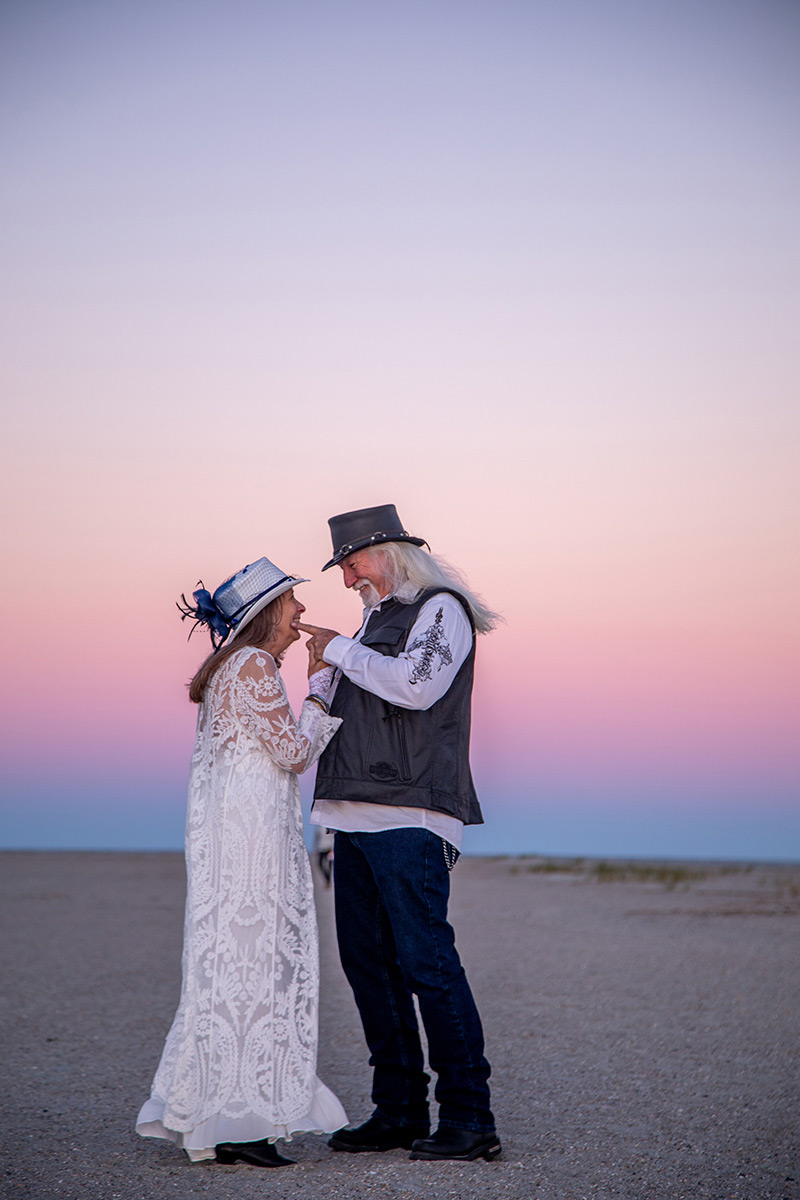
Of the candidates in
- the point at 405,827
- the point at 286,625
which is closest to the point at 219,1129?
the point at 405,827

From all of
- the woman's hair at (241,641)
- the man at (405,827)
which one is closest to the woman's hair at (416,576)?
the man at (405,827)

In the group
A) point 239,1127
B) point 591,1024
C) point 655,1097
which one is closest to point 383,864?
point 239,1127

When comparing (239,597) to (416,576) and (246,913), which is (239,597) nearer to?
(416,576)

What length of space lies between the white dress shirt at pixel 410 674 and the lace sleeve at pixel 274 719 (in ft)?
0.73

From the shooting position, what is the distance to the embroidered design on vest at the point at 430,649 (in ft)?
14.3

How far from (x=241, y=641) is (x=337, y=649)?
0.44 m

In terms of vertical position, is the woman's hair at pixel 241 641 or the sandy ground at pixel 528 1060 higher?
the woman's hair at pixel 241 641

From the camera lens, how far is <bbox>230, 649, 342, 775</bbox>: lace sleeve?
4398 millimetres

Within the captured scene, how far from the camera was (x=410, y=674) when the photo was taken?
431 cm

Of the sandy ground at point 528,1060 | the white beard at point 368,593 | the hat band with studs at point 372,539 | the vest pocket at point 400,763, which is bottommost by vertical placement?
the sandy ground at point 528,1060

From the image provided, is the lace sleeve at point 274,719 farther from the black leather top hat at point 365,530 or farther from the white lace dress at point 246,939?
the black leather top hat at point 365,530

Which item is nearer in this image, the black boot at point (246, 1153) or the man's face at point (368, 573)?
the black boot at point (246, 1153)

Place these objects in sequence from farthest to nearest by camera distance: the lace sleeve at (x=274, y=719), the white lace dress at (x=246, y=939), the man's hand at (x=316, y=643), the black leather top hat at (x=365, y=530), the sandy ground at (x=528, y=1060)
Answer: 1. the black leather top hat at (x=365, y=530)
2. the man's hand at (x=316, y=643)
3. the lace sleeve at (x=274, y=719)
4. the white lace dress at (x=246, y=939)
5. the sandy ground at (x=528, y=1060)

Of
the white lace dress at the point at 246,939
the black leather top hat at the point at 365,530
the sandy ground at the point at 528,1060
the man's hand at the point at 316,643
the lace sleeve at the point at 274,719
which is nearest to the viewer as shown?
the sandy ground at the point at 528,1060
